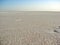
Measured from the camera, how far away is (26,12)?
6.15 feet

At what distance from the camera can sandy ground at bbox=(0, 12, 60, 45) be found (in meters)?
1.64

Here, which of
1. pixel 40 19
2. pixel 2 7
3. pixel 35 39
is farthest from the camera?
pixel 40 19

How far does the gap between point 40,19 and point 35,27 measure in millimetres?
182

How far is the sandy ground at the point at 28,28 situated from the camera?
1.64 meters

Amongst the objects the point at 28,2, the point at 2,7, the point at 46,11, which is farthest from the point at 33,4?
the point at 2,7

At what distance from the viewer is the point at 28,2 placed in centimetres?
178

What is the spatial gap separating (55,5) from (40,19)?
1.08ft

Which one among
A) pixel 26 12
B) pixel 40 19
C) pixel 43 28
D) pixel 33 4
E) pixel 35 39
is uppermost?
pixel 33 4

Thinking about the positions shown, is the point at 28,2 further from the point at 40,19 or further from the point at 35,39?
the point at 35,39

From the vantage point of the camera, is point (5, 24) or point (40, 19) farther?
→ point (40, 19)

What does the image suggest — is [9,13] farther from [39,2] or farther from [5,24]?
[39,2]

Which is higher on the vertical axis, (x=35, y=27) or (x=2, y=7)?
(x=2, y=7)

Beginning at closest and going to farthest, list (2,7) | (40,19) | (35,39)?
(35,39) → (2,7) → (40,19)

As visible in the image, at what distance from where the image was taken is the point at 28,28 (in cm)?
177
